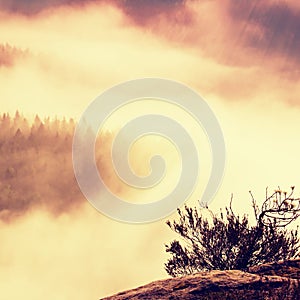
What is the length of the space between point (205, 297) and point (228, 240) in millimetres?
5368

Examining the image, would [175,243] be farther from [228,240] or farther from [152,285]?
[152,285]

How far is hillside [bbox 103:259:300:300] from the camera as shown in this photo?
15.6m

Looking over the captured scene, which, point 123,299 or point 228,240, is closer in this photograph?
point 123,299

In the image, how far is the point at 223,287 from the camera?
1570 centimetres

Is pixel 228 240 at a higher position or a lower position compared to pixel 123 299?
higher

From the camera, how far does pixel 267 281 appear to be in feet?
52.3

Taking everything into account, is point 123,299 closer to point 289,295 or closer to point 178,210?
point 289,295

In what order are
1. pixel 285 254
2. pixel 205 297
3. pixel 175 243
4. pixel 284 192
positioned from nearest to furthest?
pixel 205 297 < pixel 284 192 < pixel 285 254 < pixel 175 243

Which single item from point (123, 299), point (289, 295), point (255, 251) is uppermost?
point (255, 251)

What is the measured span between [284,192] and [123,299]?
587cm

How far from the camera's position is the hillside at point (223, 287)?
51.1 ft

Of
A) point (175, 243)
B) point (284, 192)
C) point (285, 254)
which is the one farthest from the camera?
point (175, 243)

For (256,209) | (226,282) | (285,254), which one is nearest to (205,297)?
(226,282)

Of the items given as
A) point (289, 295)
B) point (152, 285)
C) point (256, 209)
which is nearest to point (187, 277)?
point (152, 285)
